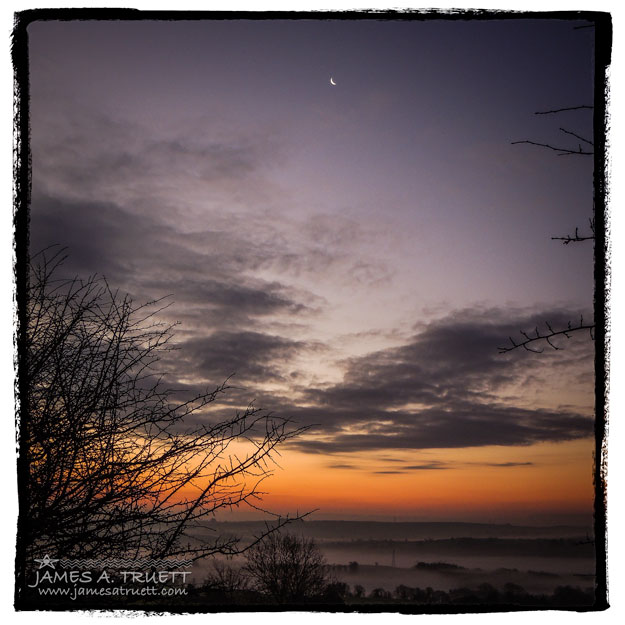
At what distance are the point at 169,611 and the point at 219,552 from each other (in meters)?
0.53

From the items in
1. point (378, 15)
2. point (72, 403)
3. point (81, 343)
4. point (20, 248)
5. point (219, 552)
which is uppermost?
point (378, 15)

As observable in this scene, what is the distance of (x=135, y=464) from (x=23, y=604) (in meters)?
1.13

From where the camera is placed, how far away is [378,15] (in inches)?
172

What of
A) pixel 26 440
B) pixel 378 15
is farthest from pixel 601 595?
pixel 378 15

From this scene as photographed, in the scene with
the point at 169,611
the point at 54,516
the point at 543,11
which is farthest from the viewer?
the point at 543,11

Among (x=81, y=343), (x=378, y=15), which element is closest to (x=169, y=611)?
(x=81, y=343)

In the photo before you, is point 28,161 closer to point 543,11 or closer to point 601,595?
point 543,11

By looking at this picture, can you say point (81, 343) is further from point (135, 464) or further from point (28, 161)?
point (28, 161)

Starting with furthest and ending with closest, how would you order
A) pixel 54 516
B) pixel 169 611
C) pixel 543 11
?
pixel 543 11 < pixel 169 611 < pixel 54 516

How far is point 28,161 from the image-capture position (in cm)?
427

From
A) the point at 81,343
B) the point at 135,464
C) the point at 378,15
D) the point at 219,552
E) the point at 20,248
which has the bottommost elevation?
the point at 219,552

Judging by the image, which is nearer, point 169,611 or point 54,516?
point 54,516

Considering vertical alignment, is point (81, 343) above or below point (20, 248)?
below

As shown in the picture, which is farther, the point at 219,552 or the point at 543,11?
the point at 543,11
